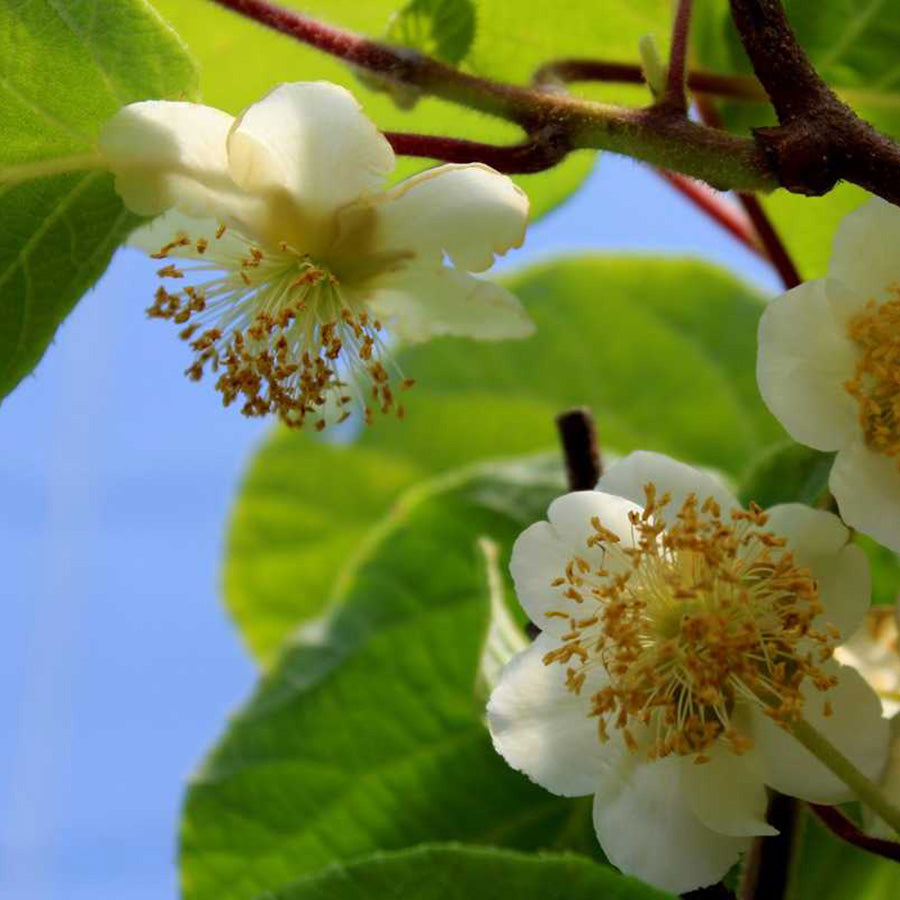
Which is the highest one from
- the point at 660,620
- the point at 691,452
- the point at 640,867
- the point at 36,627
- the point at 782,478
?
the point at 36,627

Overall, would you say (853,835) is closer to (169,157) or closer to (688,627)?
(688,627)

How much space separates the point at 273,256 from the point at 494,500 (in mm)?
455

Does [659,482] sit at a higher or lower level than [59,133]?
lower

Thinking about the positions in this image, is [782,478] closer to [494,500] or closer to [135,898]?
[494,500]

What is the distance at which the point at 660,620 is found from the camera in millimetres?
689

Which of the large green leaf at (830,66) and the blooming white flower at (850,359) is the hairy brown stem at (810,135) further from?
the large green leaf at (830,66)

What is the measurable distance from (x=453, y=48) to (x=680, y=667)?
1.04 ft

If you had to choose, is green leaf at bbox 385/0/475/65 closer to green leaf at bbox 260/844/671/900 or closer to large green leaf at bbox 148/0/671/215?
large green leaf at bbox 148/0/671/215

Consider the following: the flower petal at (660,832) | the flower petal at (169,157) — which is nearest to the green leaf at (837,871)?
the flower petal at (660,832)

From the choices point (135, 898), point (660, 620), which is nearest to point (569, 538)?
→ point (660, 620)

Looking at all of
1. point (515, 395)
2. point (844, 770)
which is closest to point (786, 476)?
point (844, 770)

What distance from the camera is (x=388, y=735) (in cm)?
102

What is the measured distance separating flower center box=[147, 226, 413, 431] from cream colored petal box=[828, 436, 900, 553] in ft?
0.61

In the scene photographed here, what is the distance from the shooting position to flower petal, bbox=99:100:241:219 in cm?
64
